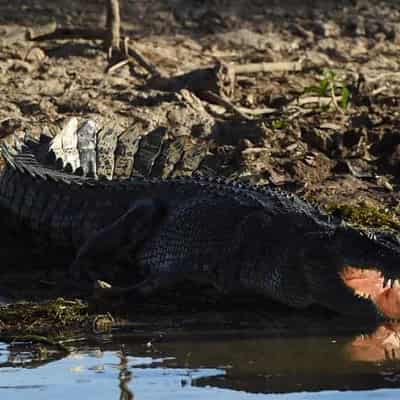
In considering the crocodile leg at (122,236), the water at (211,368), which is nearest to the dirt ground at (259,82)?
the crocodile leg at (122,236)

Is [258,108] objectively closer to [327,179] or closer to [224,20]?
[327,179]

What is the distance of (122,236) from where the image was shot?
6.60m

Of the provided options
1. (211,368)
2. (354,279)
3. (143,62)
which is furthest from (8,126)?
(211,368)

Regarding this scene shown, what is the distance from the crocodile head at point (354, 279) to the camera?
5.63 m

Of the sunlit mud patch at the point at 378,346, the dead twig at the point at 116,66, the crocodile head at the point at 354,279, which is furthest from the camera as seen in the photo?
the dead twig at the point at 116,66

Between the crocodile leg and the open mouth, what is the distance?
120cm

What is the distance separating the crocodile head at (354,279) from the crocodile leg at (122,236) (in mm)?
1056

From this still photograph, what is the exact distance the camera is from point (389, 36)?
11.4 m

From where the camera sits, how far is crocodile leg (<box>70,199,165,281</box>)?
6.57 metres

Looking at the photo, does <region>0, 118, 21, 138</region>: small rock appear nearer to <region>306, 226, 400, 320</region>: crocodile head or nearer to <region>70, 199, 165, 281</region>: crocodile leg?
<region>70, 199, 165, 281</region>: crocodile leg

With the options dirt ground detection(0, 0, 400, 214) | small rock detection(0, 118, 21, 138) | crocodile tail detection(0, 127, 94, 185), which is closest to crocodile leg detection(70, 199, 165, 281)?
crocodile tail detection(0, 127, 94, 185)

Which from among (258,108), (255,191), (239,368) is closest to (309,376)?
(239,368)

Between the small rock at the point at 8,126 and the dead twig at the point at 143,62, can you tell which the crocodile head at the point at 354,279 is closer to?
the small rock at the point at 8,126

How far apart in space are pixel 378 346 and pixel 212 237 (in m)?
1.07
